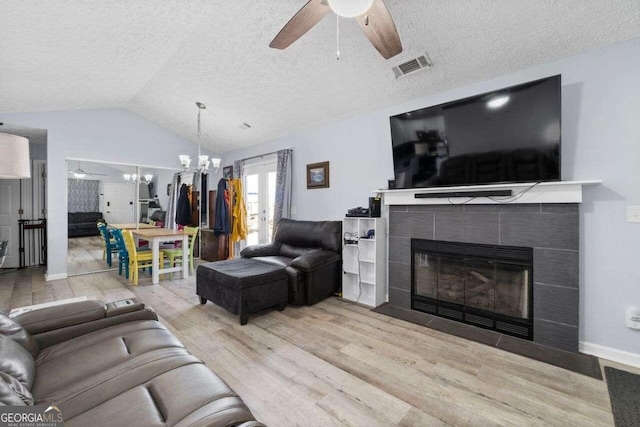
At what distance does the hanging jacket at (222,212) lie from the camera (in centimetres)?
521

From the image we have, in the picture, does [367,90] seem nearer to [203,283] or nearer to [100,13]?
[100,13]

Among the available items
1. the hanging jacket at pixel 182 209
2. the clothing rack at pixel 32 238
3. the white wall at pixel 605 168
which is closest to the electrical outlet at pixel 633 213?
the white wall at pixel 605 168

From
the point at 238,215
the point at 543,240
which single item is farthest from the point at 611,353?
the point at 238,215

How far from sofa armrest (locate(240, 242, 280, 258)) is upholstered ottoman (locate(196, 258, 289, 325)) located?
568 millimetres

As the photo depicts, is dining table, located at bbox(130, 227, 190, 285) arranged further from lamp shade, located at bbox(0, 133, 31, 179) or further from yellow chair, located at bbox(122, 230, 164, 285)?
lamp shade, located at bbox(0, 133, 31, 179)

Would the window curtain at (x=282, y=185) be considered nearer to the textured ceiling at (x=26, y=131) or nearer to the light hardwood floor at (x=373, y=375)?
the light hardwood floor at (x=373, y=375)

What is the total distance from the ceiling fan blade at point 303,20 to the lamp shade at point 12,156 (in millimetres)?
1935

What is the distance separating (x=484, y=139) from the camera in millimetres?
2611

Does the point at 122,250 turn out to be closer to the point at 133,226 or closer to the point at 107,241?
the point at 107,241

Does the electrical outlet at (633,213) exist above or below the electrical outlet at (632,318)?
above

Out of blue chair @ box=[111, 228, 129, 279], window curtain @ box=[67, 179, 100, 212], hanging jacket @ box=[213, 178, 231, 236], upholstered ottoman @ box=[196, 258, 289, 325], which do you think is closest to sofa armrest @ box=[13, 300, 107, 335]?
upholstered ottoman @ box=[196, 258, 289, 325]

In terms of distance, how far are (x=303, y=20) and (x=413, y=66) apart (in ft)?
5.32

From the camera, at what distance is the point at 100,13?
2.46 meters

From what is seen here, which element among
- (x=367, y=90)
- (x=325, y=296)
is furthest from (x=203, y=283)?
(x=367, y=90)
